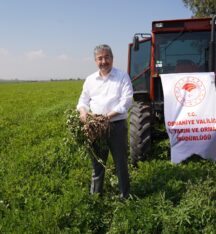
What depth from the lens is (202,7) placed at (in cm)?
2486

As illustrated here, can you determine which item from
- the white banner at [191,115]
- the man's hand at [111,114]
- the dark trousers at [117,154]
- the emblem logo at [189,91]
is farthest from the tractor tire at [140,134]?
the man's hand at [111,114]

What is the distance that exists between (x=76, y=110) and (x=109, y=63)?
2.33 feet

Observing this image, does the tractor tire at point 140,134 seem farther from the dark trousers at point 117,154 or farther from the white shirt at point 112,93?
the white shirt at point 112,93

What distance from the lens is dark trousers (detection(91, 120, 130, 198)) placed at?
4430mm

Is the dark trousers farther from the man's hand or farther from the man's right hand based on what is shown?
the man's right hand

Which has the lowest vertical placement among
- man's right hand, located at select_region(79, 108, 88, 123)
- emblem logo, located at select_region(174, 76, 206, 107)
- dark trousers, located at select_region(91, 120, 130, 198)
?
dark trousers, located at select_region(91, 120, 130, 198)

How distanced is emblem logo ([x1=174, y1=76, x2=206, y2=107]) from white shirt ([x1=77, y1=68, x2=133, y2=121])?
1562 mm

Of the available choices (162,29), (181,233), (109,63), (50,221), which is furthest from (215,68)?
(50,221)

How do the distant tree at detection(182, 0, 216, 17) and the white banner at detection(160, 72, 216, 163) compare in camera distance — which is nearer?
the white banner at detection(160, 72, 216, 163)

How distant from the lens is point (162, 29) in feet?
20.9

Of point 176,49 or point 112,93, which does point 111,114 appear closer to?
point 112,93

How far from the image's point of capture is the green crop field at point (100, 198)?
4078mm

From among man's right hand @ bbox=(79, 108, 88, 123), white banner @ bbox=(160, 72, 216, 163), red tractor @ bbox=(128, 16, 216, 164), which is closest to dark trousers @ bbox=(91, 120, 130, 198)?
man's right hand @ bbox=(79, 108, 88, 123)

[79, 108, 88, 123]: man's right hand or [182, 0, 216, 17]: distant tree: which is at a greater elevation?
[182, 0, 216, 17]: distant tree
